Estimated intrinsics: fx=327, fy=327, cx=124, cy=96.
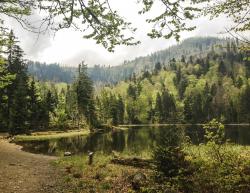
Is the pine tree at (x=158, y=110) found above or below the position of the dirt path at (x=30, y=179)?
above

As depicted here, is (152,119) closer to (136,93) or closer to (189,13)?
(136,93)

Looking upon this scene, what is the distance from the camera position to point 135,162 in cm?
2127

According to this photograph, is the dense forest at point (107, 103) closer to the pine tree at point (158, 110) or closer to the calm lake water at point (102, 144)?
the pine tree at point (158, 110)

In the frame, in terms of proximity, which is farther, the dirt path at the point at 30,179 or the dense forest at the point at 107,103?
the dense forest at the point at 107,103

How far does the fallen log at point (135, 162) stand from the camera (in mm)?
20234

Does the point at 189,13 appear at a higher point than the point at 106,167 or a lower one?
higher

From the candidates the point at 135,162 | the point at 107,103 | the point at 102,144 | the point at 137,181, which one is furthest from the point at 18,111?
the point at 107,103

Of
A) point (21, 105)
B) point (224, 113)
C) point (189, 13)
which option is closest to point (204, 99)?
point (224, 113)

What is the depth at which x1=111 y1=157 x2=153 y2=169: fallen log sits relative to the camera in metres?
20.2

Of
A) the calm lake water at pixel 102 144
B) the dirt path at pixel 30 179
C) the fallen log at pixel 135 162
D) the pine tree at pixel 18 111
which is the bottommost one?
the calm lake water at pixel 102 144

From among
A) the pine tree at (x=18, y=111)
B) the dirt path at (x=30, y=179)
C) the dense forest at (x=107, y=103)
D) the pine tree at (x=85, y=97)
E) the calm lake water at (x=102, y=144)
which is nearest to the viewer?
the dirt path at (x=30, y=179)

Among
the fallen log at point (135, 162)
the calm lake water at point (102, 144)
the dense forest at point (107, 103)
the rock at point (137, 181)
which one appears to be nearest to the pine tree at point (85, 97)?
the dense forest at point (107, 103)

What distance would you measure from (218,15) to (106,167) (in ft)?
41.2

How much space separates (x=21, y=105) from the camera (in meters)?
52.4
